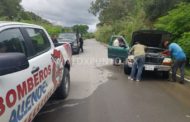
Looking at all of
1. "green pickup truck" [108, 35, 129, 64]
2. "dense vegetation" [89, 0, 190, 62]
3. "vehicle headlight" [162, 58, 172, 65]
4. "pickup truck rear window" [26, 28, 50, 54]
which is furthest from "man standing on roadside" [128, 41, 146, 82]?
"pickup truck rear window" [26, 28, 50, 54]

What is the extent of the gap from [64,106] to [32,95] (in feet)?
8.33

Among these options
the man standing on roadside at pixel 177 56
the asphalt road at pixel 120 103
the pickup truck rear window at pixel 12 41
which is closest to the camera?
the pickup truck rear window at pixel 12 41

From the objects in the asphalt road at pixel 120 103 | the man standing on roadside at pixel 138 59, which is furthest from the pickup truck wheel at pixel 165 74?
the man standing on roadside at pixel 138 59

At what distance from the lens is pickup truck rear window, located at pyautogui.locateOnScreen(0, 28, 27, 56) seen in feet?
11.6

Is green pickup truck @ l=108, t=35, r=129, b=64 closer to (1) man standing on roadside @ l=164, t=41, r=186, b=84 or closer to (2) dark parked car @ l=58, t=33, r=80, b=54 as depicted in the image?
(1) man standing on roadside @ l=164, t=41, r=186, b=84

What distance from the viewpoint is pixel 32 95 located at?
3.88m

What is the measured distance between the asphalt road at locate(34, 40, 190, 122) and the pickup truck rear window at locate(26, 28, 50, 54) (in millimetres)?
1467

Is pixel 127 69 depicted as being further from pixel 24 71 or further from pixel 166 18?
pixel 24 71

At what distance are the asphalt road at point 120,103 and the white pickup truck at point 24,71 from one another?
849mm

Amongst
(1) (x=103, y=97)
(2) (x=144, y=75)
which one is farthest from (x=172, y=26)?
(1) (x=103, y=97)

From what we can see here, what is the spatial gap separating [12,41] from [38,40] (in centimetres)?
137

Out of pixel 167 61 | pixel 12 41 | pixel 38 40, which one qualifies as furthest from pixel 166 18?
pixel 12 41

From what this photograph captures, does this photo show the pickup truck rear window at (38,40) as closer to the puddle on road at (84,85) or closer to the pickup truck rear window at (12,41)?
the pickup truck rear window at (12,41)

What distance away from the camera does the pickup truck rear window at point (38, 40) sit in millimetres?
4749
